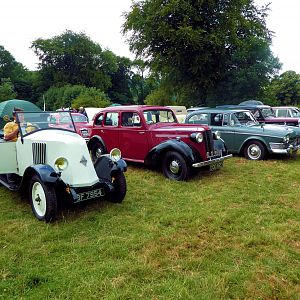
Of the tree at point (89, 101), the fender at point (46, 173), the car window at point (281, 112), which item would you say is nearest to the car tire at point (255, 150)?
the fender at point (46, 173)

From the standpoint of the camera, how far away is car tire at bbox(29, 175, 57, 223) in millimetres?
4496

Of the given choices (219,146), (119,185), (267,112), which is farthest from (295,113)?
(119,185)

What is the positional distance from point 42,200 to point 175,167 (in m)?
3.25

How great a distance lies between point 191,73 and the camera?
966 inches

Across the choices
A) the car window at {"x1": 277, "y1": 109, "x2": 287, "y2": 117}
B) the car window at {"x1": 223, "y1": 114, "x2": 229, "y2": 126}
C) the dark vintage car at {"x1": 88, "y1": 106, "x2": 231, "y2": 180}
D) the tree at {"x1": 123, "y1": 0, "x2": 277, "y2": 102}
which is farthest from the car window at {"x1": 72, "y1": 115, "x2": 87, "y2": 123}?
the tree at {"x1": 123, "y1": 0, "x2": 277, "y2": 102}

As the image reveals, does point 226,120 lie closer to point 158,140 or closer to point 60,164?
point 158,140

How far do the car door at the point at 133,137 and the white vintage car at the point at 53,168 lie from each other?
Answer: 2.19m

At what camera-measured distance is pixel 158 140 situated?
7535 mm

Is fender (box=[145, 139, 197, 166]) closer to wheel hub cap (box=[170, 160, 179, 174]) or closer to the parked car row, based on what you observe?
the parked car row

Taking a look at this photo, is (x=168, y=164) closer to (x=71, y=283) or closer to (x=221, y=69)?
(x=71, y=283)

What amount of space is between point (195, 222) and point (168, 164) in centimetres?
282

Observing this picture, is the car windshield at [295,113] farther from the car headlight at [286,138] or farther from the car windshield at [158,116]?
the car windshield at [158,116]

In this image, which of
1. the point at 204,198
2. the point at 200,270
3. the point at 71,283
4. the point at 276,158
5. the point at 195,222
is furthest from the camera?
the point at 276,158

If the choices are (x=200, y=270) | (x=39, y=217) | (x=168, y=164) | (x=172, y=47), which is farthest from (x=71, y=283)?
(x=172, y=47)
